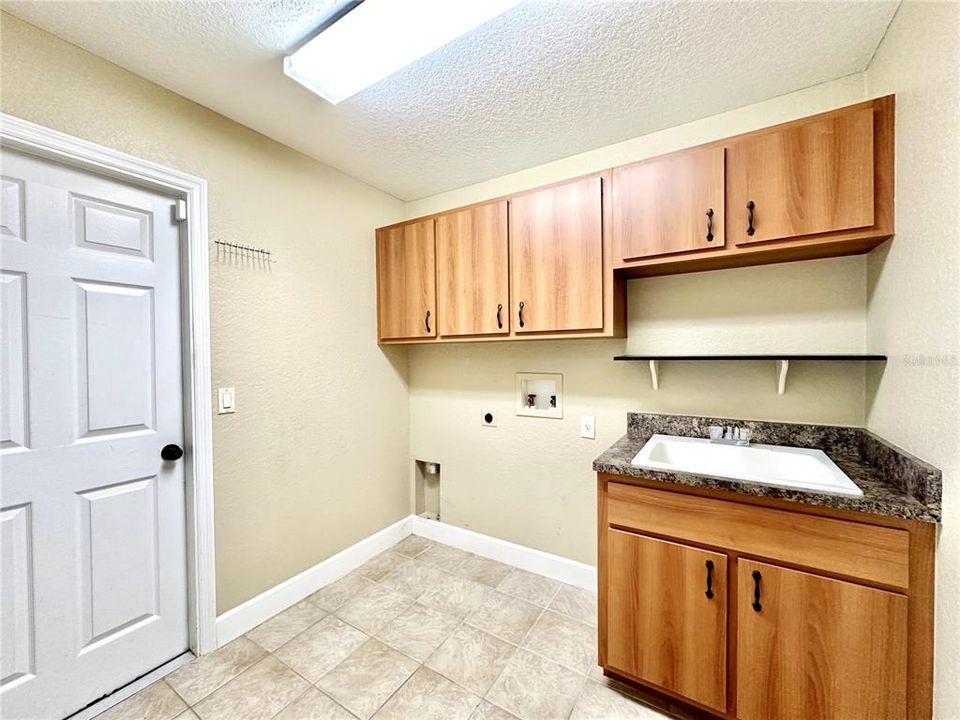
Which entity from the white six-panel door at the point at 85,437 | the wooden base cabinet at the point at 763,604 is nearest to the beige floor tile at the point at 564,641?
the wooden base cabinet at the point at 763,604

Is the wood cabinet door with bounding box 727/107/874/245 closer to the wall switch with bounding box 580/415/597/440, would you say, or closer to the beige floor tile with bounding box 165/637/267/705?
the wall switch with bounding box 580/415/597/440

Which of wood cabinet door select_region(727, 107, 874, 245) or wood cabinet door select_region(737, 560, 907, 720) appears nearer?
wood cabinet door select_region(737, 560, 907, 720)

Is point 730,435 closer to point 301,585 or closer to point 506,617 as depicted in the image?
point 506,617

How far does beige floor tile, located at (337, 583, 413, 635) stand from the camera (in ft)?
6.34

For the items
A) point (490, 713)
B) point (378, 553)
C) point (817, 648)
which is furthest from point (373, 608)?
point (817, 648)

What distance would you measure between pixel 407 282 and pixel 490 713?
216 cm

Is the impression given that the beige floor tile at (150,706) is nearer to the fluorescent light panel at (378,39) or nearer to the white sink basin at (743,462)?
the white sink basin at (743,462)

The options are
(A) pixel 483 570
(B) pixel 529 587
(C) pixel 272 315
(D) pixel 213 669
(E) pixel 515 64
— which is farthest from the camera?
(A) pixel 483 570

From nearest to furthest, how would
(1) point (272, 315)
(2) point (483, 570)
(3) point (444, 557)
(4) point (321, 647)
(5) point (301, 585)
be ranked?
(4) point (321, 647)
(1) point (272, 315)
(5) point (301, 585)
(2) point (483, 570)
(3) point (444, 557)

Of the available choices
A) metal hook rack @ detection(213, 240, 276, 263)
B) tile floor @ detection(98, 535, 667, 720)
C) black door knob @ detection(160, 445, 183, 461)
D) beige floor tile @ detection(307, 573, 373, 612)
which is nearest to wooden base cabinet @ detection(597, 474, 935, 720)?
tile floor @ detection(98, 535, 667, 720)

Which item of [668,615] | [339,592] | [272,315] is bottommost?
[339,592]

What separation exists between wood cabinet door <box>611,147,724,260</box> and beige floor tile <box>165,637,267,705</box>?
247 cm

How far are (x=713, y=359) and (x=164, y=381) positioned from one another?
242cm

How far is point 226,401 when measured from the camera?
1.82 meters
